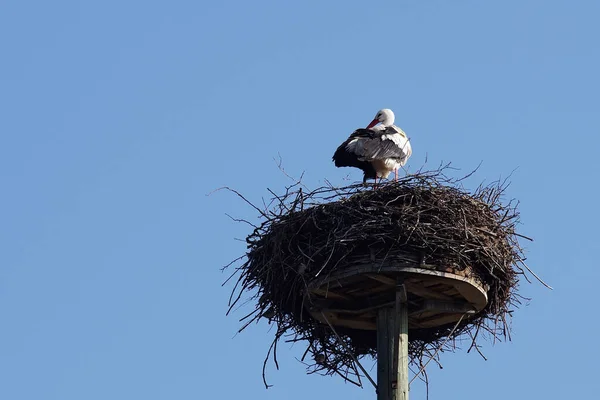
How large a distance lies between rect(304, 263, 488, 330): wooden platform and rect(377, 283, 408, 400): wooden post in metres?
0.12

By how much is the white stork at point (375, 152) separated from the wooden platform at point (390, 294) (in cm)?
274

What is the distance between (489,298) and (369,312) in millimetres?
1274

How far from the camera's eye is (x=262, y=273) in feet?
40.3

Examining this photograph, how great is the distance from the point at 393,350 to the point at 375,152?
3676 mm

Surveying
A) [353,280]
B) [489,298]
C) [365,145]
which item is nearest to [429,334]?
[489,298]

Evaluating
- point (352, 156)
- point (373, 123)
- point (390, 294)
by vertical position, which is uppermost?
point (373, 123)

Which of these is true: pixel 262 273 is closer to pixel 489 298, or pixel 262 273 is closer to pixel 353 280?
pixel 353 280

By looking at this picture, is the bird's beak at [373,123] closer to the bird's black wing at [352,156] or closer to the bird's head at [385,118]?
the bird's head at [385,118]

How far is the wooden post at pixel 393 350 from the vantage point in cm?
1155

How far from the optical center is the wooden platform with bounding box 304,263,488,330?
1158cm

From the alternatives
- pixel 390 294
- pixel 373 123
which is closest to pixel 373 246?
pixel 390 294

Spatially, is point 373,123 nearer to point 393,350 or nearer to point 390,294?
point 390,294

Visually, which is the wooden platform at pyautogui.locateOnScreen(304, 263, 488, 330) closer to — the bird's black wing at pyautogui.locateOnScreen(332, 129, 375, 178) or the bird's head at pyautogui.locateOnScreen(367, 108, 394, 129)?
the bird's black wing at pyautogui.locateOnScreen(332, 129, 375, 178)

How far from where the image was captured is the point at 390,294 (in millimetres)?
12031
